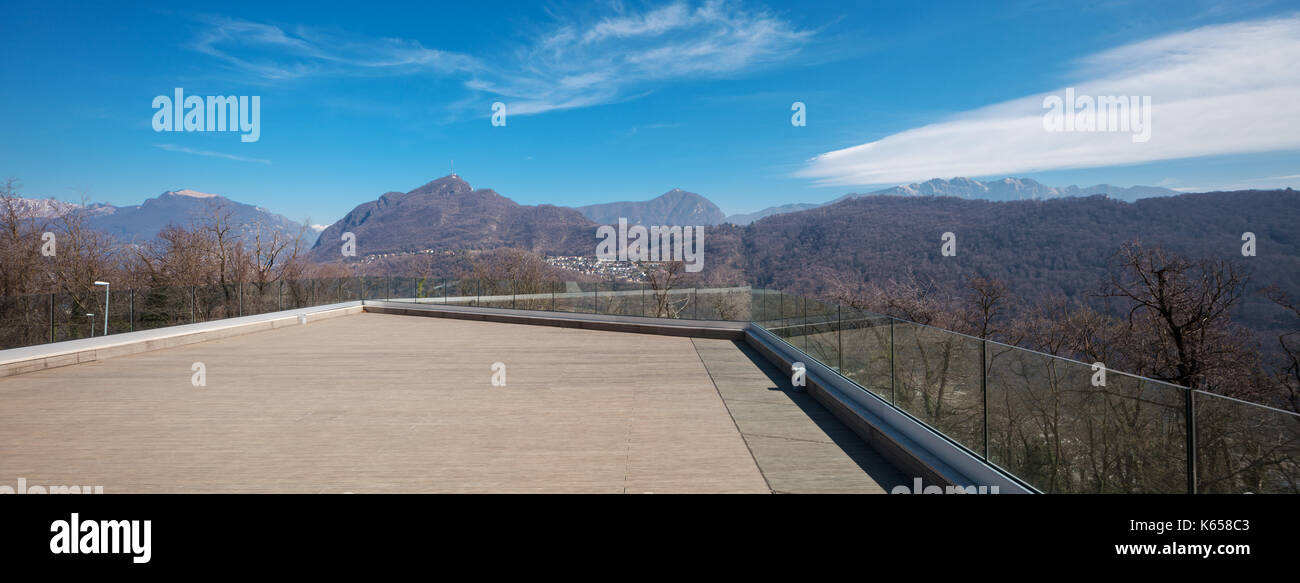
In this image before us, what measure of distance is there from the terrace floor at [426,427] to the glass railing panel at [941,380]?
2.05 feet

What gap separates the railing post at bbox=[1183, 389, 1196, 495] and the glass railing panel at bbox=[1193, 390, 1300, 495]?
0.02m

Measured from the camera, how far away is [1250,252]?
34.2 m

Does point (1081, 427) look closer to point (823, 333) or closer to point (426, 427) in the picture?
point (823, 333)

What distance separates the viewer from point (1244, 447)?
280cm

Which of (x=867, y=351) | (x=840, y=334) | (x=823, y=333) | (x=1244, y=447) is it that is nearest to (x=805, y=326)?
(x=823, y=333)

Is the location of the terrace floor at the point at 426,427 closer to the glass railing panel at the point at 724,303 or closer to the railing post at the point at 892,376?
the railing post at the point at 892,376

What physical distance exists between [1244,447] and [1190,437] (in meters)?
0.18

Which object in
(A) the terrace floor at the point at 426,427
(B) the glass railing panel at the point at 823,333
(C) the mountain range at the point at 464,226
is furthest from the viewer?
(C) the mountain range at the point at 464,226

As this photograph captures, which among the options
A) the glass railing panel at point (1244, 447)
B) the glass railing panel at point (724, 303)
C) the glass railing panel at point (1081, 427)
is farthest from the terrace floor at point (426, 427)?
the glass railing panel at point (724, 303)

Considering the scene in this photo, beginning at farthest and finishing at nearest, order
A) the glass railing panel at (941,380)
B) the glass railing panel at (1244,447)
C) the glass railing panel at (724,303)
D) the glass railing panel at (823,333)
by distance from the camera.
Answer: the glass railing panel at (724,303)
the glass railing panel at (823,333)
the glass railing panel at (941,380)
the glass railing panel at (1244,447)

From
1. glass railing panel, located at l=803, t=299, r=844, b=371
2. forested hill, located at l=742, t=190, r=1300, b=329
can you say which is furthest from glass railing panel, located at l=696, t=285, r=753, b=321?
forested hill, located at l=742, t=190, r=1300, b=329

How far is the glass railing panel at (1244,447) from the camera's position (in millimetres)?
2662
